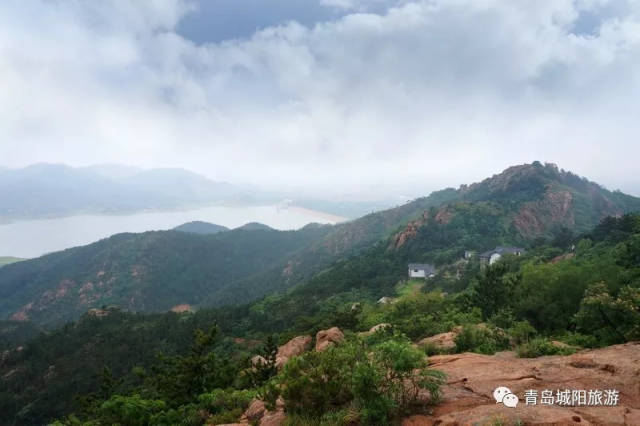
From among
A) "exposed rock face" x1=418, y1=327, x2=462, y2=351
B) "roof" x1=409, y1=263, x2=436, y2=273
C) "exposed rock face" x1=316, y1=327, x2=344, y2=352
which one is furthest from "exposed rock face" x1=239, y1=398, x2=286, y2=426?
"roof" x1=409, y1=263, x2=436, y2=273

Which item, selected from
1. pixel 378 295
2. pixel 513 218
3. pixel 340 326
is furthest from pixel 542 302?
pixel 513 218

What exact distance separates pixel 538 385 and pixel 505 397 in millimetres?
1173

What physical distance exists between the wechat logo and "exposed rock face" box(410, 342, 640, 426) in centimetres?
10

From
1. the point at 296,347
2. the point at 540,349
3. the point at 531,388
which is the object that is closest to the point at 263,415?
the point at 531,388

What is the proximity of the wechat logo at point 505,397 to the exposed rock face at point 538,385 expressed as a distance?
0.10 meters

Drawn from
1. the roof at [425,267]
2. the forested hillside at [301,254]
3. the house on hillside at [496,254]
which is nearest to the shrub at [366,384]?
the forested hillside at [301,254]

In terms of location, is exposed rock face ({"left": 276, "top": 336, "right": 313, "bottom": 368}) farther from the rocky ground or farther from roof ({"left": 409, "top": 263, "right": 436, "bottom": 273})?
roof ({"left": 409, "top": 263, "right": 436, "bottom": 273})

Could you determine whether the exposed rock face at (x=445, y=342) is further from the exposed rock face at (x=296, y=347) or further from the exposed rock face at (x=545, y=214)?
the exposed rock face at (x=545, y=214)

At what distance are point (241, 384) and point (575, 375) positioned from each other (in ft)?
33.7

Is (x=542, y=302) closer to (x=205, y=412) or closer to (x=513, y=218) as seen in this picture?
(x=205, y=412)

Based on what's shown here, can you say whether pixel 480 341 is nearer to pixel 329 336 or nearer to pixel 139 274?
pixel 329 336

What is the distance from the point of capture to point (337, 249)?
3519 inches

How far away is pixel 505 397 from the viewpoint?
19.2ft

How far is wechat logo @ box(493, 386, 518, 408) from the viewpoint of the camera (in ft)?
18.4
